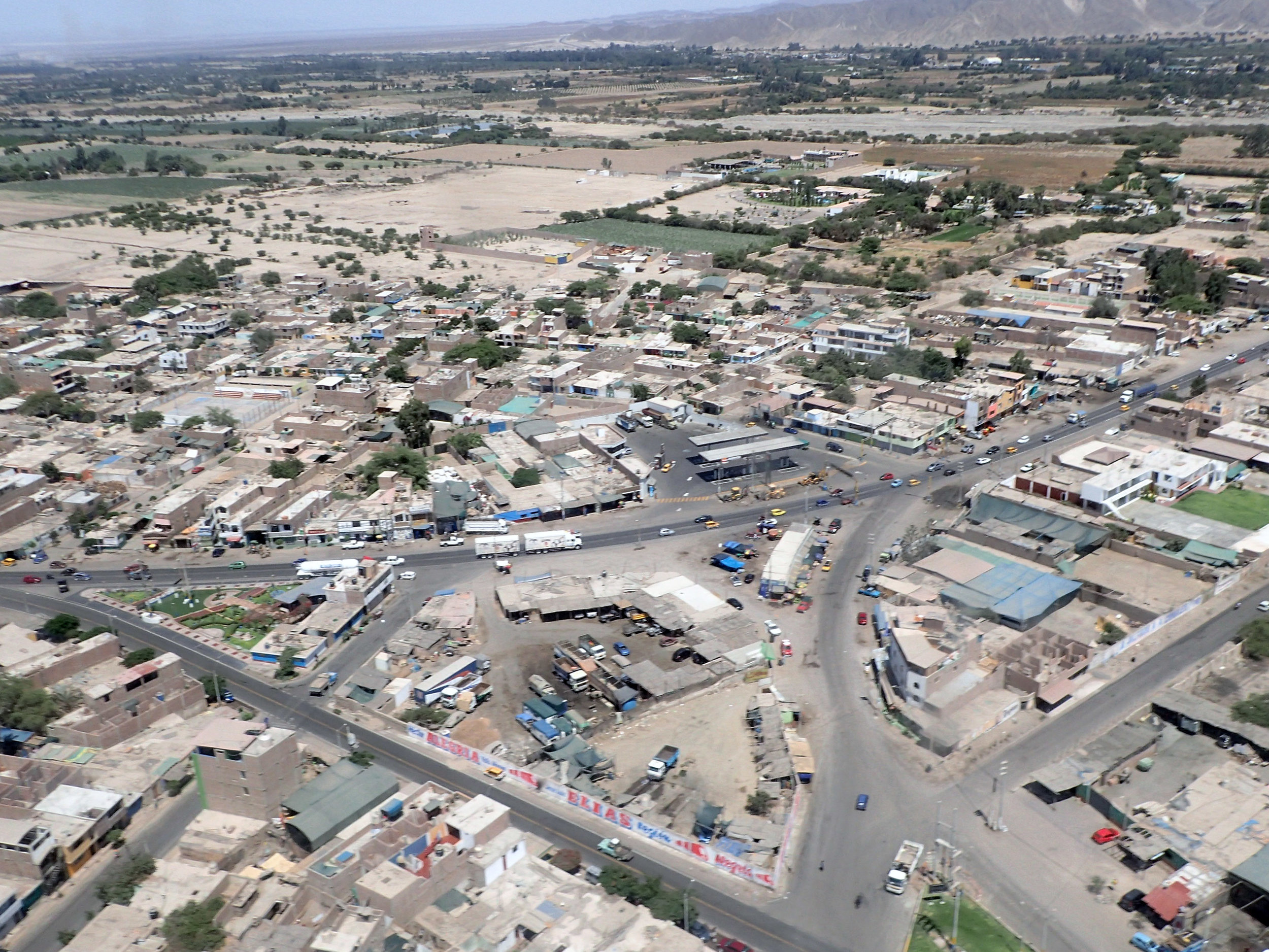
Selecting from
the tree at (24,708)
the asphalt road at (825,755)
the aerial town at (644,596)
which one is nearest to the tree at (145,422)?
the aerial town at (644,596)

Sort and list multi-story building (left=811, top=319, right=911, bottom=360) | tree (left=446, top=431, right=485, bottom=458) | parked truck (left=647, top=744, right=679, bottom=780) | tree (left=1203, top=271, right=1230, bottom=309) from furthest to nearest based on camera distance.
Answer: tree (left=1203, top=271, right=1230, bottom=309) < multi-story building (left=811, top=319, right=911, bottom=360) < tree (left=446, top=431, right=485, bottom=458) < parked truck (left=647, top=744, right=679, bottom=780)

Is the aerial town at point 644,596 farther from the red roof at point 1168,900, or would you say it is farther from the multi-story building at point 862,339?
the multi-story building at point 862,339

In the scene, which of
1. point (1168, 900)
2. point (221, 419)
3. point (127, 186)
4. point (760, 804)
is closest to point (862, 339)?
point (221, 419)

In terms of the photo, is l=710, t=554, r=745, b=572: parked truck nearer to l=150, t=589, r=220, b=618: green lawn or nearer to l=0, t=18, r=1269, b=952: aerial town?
l=0, t=18, r=1269, b=952: aerial town

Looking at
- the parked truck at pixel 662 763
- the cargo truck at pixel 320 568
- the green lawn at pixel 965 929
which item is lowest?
the cargo truck at pixel 320 568

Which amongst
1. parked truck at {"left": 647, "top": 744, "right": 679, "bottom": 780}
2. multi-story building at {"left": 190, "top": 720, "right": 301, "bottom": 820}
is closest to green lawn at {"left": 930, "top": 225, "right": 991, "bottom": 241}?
parked truck at {"left": 647, "top": 744, "right": 679, "bottom": 780}

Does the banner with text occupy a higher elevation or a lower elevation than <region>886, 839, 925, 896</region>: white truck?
lower
